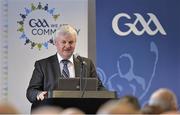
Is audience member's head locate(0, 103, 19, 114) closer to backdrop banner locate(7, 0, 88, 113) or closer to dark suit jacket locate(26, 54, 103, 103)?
dark suit jacket locate(26, 54, 103, 103)

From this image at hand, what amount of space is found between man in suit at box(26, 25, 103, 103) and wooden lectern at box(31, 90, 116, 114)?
0.51 m

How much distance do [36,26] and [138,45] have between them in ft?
4.39

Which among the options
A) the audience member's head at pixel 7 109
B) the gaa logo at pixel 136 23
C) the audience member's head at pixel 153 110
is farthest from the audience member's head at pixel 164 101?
the gaa logo at pixel 136 23

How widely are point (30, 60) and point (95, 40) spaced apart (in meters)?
0.88

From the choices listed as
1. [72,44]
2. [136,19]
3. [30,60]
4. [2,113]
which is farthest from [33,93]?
[2,113]

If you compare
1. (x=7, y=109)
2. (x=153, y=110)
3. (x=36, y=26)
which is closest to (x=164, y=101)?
(x=153, y=110)

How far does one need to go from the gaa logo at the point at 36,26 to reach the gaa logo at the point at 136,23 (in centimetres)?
78

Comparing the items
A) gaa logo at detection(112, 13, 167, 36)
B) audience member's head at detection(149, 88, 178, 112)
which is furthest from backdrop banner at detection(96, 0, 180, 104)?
audience member's head at detection(149, 88, 178, 112)

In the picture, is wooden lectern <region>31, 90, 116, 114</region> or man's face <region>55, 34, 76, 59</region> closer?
wooden lectern <region>31, 90, 116, 114</region>

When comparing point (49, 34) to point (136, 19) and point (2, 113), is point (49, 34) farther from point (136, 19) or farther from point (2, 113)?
point (2, 113)

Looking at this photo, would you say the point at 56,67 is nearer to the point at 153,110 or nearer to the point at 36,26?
the point at 36,26

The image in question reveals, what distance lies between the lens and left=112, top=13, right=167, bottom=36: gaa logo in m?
5.89

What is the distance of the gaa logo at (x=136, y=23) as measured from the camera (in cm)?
589

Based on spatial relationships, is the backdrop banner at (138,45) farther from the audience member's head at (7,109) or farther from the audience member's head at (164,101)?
the audience member's head at (7,109)
